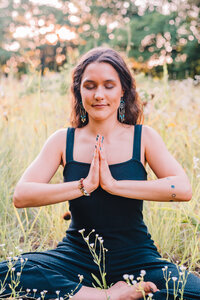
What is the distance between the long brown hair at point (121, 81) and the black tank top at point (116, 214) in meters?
0.37

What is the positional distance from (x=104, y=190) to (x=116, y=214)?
0.48ft

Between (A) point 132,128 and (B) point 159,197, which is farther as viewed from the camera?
(A) point 132,128

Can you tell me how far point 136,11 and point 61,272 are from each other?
17.9 m

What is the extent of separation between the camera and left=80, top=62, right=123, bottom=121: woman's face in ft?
6.46

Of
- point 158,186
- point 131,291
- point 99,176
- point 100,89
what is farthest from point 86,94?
point 131,291

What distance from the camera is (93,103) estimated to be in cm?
198

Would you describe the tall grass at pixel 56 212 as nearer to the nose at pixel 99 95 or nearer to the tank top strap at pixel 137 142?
the tank top strap at pixel 137 142

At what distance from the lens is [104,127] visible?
84.2 inches

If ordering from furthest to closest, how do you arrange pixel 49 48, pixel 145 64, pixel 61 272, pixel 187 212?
1. pixel 49 48
2. pixel 145 64
3. pixel 187 212
4. pixel 61 272

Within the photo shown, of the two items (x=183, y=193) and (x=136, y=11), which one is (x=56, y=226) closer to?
(x=183, y=193)

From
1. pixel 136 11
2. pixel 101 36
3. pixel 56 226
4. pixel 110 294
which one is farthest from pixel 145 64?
pixel 110 294

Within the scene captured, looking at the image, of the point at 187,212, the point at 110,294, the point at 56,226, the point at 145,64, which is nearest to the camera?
the point at 110,294

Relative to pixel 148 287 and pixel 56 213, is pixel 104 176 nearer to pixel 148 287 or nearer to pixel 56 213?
pixel 148 287

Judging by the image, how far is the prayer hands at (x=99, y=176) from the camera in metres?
1.82
